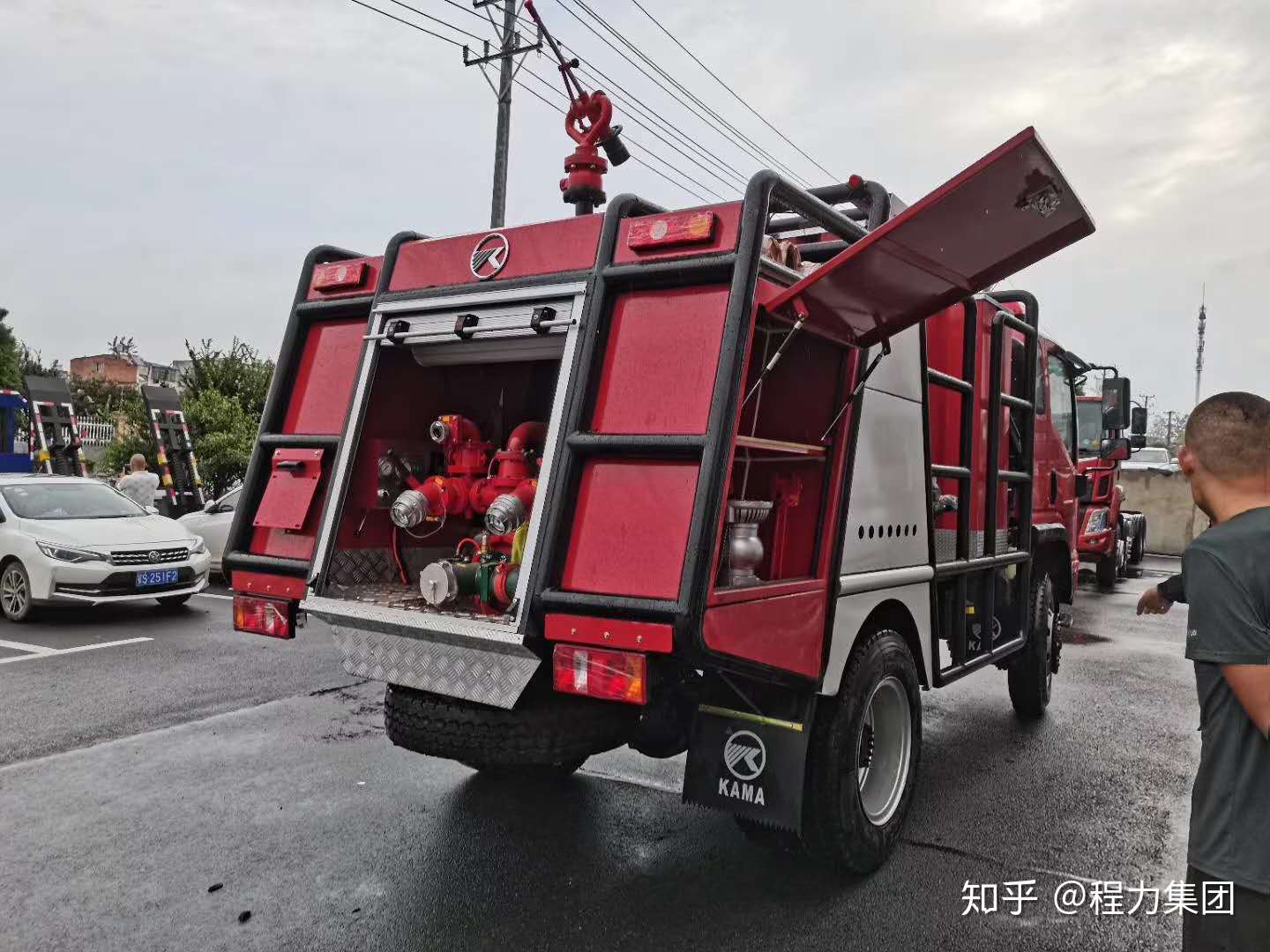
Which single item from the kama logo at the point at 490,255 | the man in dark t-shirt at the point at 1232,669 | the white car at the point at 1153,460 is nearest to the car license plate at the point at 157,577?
the kama logo at the point at 490,255

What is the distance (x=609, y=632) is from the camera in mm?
2926

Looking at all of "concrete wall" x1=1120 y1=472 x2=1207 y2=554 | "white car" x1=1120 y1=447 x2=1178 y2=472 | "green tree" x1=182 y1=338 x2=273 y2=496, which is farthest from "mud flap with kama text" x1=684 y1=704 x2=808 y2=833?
"white car" x1=1120 y1=447 x2=1178 y2=472

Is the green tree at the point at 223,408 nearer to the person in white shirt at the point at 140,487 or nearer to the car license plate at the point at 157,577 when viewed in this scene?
the person in white shirt at the point at 140,487

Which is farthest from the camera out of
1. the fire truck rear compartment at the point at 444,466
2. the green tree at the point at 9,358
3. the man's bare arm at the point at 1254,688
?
the green tree at the point at 9,358

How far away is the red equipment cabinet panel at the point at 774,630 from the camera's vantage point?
2900 mm

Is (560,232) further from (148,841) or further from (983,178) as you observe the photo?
(148,841)

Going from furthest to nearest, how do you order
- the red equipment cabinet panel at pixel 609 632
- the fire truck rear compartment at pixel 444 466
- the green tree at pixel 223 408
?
the green tree at pixel 223 408, the fire truck rear compartment at pixel 444 466, the red equipment cabinet panel at pixel 609 632

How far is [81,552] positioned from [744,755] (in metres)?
8.31

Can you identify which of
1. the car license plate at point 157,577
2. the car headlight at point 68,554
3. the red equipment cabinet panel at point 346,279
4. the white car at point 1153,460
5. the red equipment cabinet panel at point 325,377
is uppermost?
the white car at point 1153,460

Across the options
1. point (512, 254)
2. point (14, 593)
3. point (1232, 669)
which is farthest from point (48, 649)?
point (1232, 669)

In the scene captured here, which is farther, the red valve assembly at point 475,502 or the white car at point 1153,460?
the white car at point 1153,460

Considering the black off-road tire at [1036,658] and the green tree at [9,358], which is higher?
the green tree at [9,358]

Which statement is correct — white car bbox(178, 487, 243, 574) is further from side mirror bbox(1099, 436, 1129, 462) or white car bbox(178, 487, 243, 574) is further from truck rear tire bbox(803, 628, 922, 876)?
truck rear tire bbox(803, 628, 922, 876)

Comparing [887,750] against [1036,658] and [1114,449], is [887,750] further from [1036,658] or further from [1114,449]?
[1114,449]
